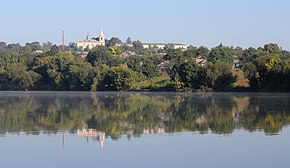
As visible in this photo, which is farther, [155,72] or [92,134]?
[155,72]

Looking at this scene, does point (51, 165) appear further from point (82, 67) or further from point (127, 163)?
point (82, 67)

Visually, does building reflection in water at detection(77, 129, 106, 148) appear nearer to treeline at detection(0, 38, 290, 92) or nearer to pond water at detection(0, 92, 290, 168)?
pond water at detection(0, 92, 290, 168)

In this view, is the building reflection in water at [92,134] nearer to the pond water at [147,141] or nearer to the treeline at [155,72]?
the pond water at [147,141]

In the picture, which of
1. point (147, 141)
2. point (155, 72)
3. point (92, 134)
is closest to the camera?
point (147, 141)

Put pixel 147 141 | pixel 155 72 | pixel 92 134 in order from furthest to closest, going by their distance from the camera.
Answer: pixel 155 72 → pixel 92 134 → pixel 147 141

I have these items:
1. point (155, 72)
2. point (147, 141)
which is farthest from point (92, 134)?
point (155, 72)

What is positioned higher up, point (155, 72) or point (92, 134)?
point (155, 72)

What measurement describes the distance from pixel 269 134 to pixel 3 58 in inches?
2991

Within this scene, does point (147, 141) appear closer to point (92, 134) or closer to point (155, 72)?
point (92, 134)

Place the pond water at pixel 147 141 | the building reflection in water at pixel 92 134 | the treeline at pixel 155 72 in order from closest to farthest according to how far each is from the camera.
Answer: the pond water at pixel 147 141, the building reflection in water at pixel 92 134, the treeline at pixel 155 72

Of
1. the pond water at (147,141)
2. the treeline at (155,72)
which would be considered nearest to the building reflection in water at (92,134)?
the pond water at (147,141)

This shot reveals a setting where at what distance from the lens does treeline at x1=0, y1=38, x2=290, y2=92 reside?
219 ft

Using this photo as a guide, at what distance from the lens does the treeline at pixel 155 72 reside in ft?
219

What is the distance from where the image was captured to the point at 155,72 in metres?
82.8
